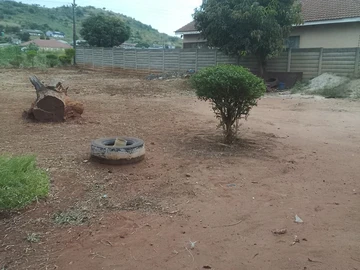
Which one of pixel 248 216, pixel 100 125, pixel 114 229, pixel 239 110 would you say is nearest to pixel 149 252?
pixel 114 229

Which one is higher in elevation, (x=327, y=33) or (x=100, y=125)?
(x=327, y=33)

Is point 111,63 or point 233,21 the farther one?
point 111,63

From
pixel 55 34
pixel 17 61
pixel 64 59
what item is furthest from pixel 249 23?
pixel 55 34

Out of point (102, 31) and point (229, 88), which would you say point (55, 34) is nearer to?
point (102, 31)

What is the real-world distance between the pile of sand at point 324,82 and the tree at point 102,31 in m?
23.7

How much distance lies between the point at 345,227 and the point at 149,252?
72.7 inches

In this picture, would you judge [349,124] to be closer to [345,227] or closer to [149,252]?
[345,227]

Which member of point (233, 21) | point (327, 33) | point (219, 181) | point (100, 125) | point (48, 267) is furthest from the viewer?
point (327, 33)

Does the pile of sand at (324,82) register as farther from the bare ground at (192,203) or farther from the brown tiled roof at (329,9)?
the bare ground at (192,203)

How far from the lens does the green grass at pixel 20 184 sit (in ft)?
11.5

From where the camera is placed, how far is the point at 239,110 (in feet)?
19.2

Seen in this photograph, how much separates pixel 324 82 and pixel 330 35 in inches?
168

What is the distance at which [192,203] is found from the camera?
3754 millimetres

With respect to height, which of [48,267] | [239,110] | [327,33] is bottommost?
[48,267]
